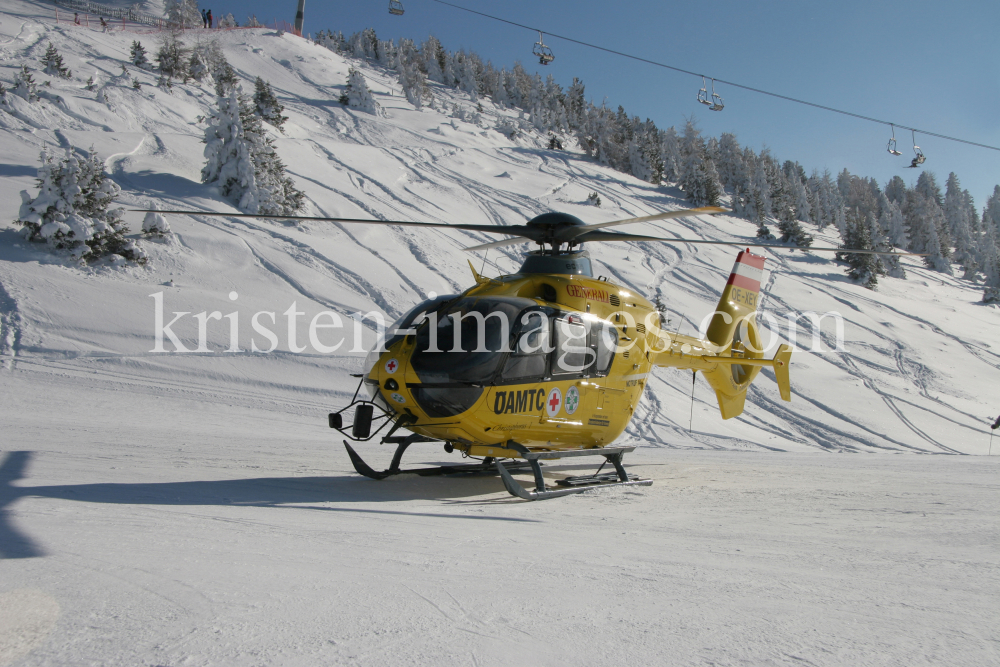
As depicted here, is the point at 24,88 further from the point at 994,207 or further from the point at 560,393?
the point at 994,207

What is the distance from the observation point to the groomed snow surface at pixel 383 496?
238cm

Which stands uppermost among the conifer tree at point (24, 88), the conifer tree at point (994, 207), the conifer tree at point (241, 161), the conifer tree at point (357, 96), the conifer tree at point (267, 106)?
the conifer tree at point (994, 207)

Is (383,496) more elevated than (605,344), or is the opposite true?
(605,344)

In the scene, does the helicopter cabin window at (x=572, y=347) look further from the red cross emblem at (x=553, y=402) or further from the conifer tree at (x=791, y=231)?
the conifer tree at (x=791, y=231)

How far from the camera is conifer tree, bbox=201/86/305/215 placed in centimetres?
1936

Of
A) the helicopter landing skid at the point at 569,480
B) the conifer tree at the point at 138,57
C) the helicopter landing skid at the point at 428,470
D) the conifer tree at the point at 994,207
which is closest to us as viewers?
the helicopter landing skid at the point at 569,480

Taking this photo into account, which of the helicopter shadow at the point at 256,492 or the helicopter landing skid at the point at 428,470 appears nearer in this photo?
the helicopter shadow at the point at 256,492

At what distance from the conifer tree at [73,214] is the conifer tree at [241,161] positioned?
5.25 metres

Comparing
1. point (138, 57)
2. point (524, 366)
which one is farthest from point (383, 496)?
point (138, 57)

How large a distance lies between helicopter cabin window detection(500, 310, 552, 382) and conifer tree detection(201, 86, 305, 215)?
1517cm

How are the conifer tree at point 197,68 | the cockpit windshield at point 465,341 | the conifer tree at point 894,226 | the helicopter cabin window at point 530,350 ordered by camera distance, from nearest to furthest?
the cockpit windshield at point 465,341, the helicopter cabin window at point 530,350, the conifer tree at point 197,68, the conifer tree at point 894,226

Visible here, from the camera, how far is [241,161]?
19.5m

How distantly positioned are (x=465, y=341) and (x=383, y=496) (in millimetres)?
1747

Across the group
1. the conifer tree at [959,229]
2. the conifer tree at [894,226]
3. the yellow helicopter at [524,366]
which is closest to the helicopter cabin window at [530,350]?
the yellow helicopter at [524,366]
